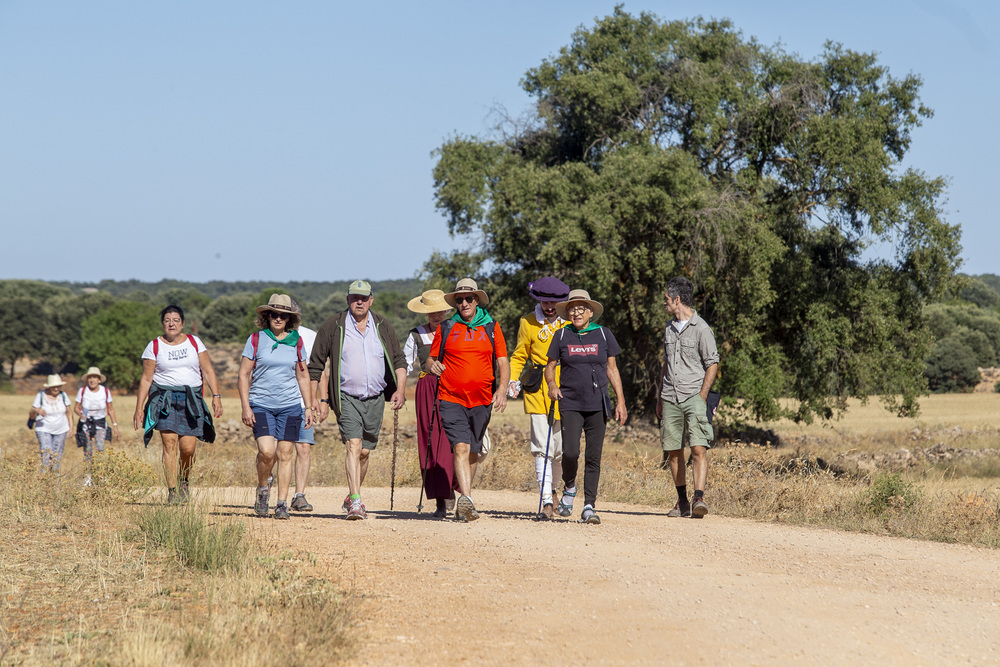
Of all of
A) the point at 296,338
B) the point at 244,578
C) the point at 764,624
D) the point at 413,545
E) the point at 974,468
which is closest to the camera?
the point at 764,624

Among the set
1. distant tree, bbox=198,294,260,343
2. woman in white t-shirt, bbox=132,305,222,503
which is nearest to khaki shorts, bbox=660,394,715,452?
woman in white t-shirt, bbox=132,305,222,503

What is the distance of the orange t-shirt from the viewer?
8742 mm

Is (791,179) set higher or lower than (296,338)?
higher

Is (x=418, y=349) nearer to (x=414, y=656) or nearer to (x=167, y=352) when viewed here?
(x=167, y=352)

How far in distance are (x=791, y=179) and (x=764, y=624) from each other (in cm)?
1965

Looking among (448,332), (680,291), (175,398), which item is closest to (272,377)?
(175,398)

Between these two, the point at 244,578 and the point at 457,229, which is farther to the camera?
the point at 457,229

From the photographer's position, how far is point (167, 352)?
9133 millimetres

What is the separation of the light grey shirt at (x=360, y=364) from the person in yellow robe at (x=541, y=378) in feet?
3.85

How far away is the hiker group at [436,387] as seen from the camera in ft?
28.6

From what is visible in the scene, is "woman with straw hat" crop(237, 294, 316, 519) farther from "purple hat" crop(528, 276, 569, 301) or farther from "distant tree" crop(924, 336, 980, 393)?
"distant tree" crop(924, 336, 980, 393)

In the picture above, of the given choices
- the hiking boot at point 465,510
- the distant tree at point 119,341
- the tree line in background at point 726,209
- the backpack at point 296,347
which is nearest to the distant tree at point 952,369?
the tree line in background at point 726,209

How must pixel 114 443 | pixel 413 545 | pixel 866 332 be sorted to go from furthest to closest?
pixel 114 443 < pixel 866 332 < pixel 413 545

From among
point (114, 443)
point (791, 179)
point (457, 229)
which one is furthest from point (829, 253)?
point (114, 443)
